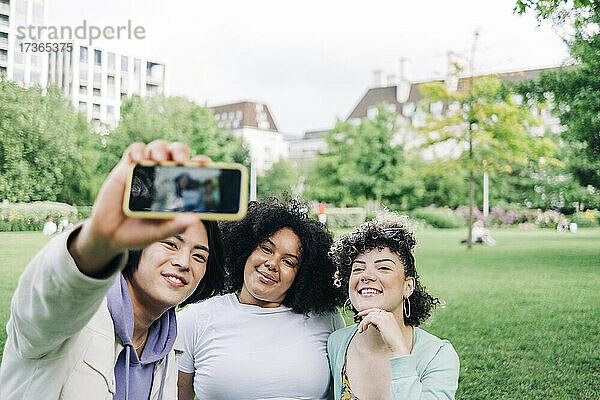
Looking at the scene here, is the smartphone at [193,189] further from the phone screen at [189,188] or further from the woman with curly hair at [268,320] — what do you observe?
the woman with curly hair at [268,320]

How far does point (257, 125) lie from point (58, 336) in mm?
25870

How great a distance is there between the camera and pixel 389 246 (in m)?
1.73

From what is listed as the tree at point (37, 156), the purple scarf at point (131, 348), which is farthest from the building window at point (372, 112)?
the purple scarf at point (131, 348)

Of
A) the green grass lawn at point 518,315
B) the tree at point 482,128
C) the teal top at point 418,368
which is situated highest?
the tree at point 482,128

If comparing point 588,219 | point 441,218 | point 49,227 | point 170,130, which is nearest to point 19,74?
point 49,227

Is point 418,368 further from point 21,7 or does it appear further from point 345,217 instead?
point 345,217

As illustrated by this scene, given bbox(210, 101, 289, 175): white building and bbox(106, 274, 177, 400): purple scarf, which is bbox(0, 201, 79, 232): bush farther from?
bbox(210, 101, 289, 175): white building

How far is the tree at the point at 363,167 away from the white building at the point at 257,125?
3608 millimetres

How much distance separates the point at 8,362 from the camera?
87cm

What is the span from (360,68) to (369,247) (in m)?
→ 29.4

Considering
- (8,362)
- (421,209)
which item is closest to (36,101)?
(8,362)

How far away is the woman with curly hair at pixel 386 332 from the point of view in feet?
4.97

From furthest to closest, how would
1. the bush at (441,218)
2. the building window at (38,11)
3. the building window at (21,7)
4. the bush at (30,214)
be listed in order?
the bush at (441,218)
the building window at (38,11)
the building window at (21,7)
the bush at (30,214)

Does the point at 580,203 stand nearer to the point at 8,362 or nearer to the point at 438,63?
the point at 438,63
